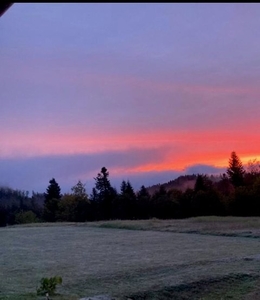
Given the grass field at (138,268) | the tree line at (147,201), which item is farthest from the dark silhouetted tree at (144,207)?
the grass field at (138,268)

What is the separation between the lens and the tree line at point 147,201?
2759 cm

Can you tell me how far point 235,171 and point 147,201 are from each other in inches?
258

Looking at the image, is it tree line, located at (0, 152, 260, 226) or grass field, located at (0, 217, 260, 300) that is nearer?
grass field, located at (0, 217, 260, 300)

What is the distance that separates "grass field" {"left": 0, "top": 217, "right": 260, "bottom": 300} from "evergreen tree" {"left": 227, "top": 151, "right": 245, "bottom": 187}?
19845mm

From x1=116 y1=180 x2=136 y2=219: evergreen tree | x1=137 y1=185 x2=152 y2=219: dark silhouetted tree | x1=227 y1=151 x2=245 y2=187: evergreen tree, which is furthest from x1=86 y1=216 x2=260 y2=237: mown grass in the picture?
x1=227 y1=151 x2=245 y2=187: evergreen tree

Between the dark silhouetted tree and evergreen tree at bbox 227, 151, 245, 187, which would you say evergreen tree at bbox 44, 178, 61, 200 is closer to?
the dark silhouetted tree

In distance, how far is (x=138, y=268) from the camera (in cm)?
848

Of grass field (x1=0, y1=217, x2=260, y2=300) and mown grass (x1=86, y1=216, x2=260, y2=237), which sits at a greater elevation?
mown grass (x1=86, y1=216, x2=260, y2=237)

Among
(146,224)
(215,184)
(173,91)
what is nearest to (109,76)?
(173,91)

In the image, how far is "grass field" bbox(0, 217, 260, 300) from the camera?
672 cm

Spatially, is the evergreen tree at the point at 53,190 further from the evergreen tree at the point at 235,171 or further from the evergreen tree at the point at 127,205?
the evergreen tree at the point at 235,171

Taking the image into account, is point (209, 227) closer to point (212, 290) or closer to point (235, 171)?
point (212, 290)

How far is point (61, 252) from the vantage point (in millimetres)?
11742

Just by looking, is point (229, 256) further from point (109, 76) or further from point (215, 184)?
point (215, 184)
